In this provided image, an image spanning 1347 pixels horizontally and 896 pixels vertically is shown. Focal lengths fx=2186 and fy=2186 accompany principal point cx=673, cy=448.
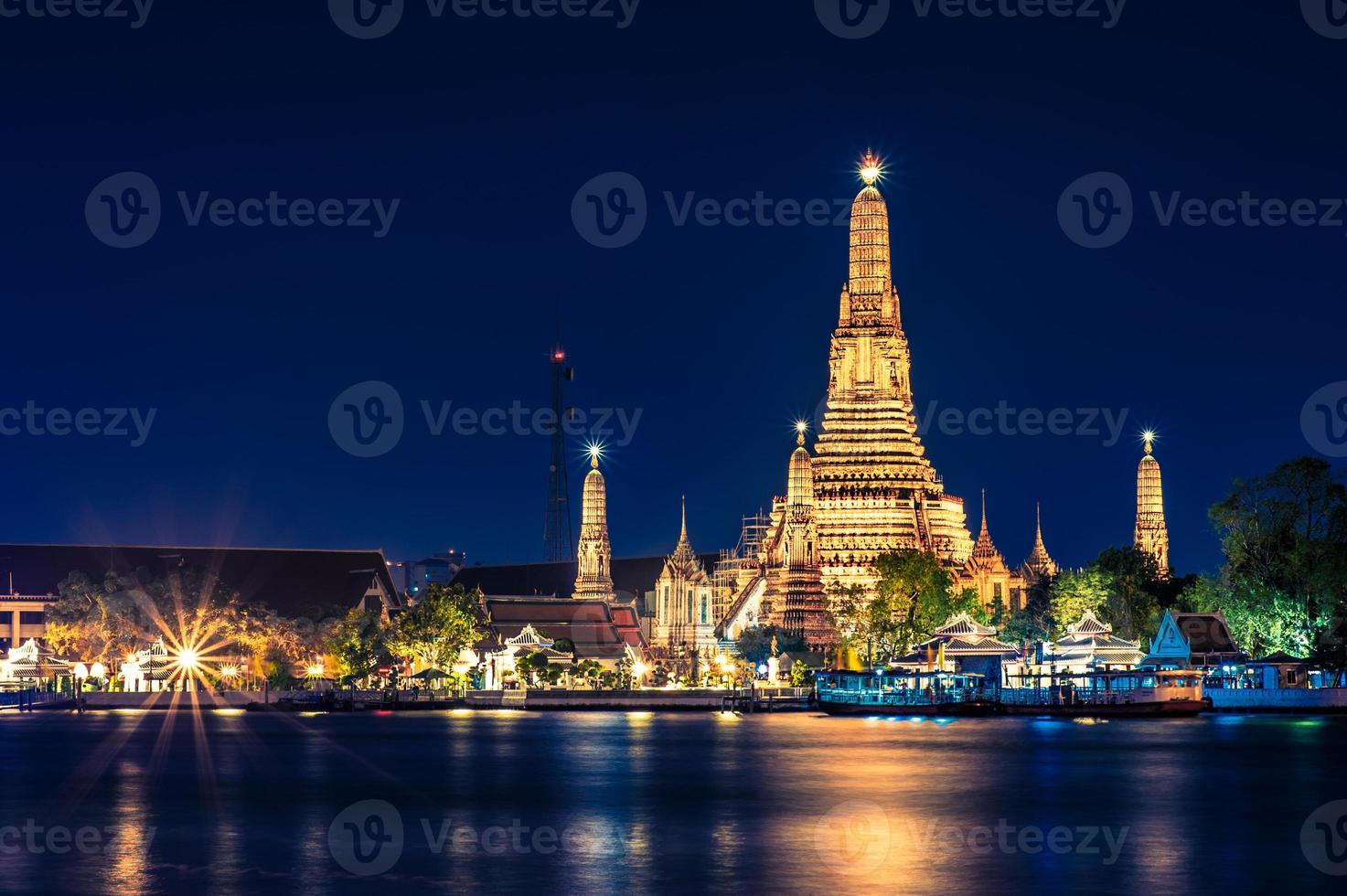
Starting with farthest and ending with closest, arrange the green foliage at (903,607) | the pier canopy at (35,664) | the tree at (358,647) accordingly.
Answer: the pier canopy at (35,664)
the green foliage at (903,607)
the tree at (358,647)

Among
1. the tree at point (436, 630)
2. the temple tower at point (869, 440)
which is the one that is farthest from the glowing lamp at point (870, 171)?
the tree at point (436, 630)

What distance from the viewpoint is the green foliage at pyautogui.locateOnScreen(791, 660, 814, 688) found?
134250mm

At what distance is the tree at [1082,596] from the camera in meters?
123

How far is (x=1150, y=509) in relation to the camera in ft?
514

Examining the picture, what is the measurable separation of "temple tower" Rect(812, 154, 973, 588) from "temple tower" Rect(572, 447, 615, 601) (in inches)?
748

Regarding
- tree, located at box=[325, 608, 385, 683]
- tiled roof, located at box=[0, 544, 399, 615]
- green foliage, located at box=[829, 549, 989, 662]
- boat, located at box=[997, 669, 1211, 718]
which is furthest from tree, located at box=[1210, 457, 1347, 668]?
tiled roof, located at box=[0, 544, 399, 615]

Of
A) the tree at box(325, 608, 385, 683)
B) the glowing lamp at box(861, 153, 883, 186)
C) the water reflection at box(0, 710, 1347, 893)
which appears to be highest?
the glowing lamp at box(861, 153, 883, 186)

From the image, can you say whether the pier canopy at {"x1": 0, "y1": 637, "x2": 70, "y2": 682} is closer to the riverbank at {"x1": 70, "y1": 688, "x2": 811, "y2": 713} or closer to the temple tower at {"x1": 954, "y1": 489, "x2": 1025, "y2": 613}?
the riverbank at {"x1": 70, "y1": 688, "x2": 811, "y2": 713}

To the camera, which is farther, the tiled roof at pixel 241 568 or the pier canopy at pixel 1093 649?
the tiled roof at pixel 241 568

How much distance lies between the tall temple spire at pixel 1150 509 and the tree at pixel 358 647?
57289mm

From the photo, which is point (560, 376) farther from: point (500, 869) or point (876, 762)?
point (500, 869)

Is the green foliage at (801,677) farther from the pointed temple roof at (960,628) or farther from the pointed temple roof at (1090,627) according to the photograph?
the pointed temple roof at (1090,627)

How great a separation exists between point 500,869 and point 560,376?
127 metres

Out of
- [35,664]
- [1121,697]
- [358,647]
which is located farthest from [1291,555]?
[35,664]
